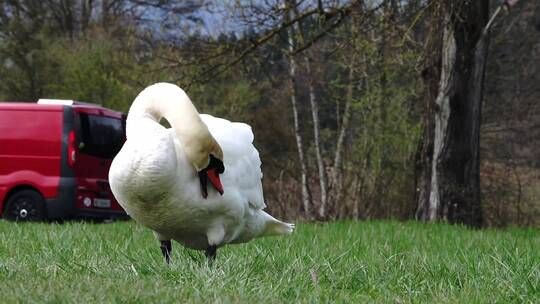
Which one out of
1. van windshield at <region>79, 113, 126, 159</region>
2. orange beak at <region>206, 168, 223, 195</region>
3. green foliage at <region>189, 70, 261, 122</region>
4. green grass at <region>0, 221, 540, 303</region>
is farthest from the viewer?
green foliage at <region>189, 70, 261, 122</region>

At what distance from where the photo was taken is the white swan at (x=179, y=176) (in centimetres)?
454

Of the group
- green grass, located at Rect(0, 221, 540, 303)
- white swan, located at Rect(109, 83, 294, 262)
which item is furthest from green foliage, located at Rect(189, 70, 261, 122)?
white swan, located at Rect(109, 83, 294, 262)

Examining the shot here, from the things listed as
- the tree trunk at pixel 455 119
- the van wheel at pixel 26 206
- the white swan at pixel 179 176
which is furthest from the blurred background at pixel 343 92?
the white swan at pixel 179 176

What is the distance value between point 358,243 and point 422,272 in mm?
2157

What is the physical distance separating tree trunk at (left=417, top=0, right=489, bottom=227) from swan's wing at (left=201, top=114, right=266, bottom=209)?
22.4 ft

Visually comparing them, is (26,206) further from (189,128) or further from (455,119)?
(189,128)

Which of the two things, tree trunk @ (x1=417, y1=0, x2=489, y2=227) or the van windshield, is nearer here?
tree trunk @ (x1=417, y1=0, x2=489, y2=227)

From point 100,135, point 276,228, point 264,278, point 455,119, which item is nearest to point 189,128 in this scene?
point 264,278

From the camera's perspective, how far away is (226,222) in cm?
501

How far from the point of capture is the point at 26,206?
51.4 feet

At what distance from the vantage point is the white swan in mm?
4535

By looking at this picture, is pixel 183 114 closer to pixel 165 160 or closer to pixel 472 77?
pixel 165 160

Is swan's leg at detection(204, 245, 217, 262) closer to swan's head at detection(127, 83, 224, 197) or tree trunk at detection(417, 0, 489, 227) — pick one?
swan's head at detection(127, 83, 224, 197)

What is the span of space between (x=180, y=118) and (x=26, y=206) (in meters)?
11.7
